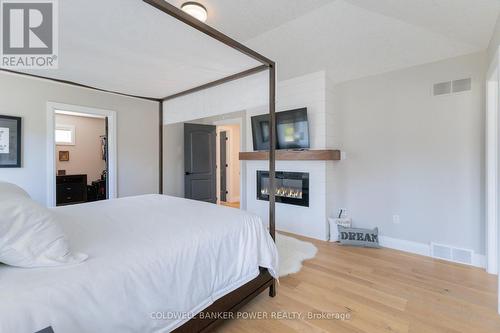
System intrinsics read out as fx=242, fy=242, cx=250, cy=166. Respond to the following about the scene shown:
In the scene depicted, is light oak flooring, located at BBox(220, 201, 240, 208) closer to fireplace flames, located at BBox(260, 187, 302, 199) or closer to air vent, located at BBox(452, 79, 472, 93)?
fireplace flames, located at BBox(260, 187, 302, 199)

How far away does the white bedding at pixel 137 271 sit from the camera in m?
0.89

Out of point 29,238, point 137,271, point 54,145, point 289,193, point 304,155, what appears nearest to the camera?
point 29,238

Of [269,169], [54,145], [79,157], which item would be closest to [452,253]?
[269,169]

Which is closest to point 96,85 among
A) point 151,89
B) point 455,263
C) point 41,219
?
point 151,89

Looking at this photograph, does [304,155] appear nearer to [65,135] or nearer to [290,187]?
[290,187]

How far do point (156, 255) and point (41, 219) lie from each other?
0.53 meters

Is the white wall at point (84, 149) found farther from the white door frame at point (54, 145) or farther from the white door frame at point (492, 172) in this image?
the white door frame at point (492, 172)

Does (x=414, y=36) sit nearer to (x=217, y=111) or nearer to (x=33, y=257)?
(x=217, y=111)

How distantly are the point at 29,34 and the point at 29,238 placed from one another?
6.33 ft

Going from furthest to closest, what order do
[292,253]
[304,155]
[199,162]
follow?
[199,162] → [304,155] → [292,253]

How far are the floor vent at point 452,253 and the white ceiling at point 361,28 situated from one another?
2.27 metres

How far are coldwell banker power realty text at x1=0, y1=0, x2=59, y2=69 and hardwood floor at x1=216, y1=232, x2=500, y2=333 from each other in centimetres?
263

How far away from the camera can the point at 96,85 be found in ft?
10.1

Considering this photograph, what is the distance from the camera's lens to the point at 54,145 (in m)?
3.38
